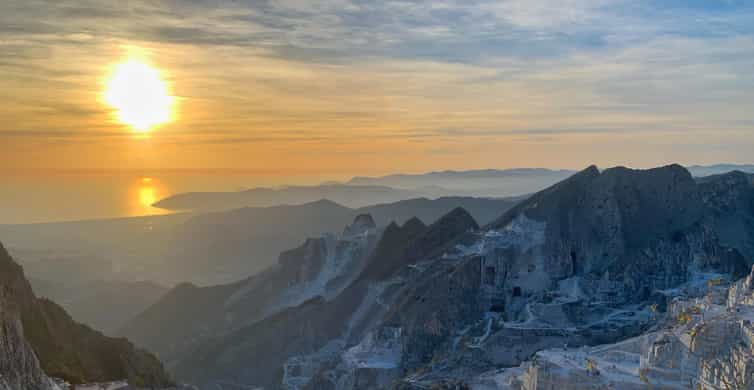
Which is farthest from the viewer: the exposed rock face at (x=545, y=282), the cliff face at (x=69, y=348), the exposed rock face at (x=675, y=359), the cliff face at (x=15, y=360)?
the cliff face at (x=69, y=348)

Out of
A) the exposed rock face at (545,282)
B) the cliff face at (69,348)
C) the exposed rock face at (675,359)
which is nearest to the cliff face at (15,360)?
the cliff face at (69,348)

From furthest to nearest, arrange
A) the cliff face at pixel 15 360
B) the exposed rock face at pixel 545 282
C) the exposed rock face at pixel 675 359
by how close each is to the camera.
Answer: the exposed rock face at pixel 545 282 → the cliff face at pixel 15 360 → the exposed rock face at pixel 675 359

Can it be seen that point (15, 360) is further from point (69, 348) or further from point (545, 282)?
point (545, 282)

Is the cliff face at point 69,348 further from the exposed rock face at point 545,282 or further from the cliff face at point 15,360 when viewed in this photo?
the exposed rock face at point 545,282

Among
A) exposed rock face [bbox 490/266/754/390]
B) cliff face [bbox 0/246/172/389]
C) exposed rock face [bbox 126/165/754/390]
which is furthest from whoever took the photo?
cliff face [bbox 0/246/172/389]

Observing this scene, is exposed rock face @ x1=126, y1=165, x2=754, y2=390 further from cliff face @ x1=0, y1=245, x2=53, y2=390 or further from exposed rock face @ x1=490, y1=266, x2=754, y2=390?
cliff face @ x1=0, y1=245, x2=53, y2=390

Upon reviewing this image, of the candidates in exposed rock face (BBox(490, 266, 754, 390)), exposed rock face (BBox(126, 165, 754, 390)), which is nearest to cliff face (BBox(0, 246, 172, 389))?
exposed rock face (BBox(126, 165, 754, 390))

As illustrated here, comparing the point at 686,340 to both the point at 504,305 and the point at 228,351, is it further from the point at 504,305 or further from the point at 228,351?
the point at 228,351

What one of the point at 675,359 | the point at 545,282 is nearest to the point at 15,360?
the point at 675,359
